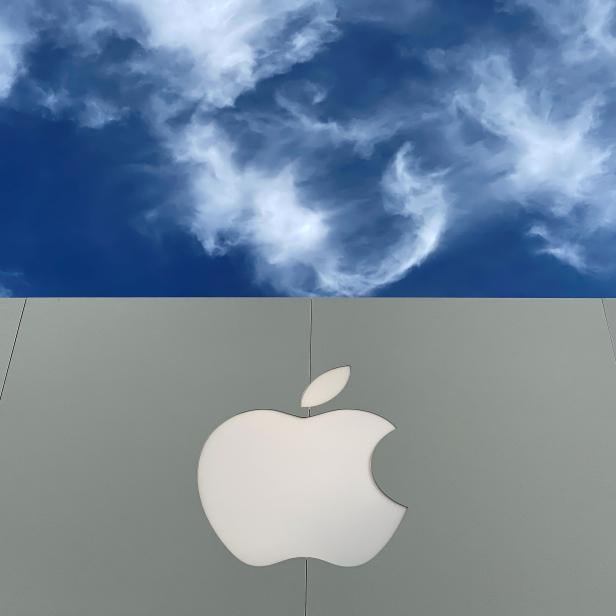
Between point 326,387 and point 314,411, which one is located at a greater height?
point 326,387

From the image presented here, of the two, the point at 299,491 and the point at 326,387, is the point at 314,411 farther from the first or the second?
the point at 299,491

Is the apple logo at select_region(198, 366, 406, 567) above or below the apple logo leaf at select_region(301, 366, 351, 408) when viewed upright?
below

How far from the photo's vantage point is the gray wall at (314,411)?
2.60 metres

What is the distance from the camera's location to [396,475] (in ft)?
9.00

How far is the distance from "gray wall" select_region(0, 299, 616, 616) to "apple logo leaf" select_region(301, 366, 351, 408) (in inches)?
1.4

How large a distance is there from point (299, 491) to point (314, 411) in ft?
1.21

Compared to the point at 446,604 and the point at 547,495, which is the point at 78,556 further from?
the point at 547,495

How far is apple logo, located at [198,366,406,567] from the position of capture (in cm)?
262

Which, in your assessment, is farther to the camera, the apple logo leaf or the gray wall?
the apple logo leaf

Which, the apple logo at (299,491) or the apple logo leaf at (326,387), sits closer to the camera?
the apple logo at (299,491)

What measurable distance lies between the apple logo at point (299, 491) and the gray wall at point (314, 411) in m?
0.06

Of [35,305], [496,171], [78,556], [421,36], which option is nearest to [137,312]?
[35,305]

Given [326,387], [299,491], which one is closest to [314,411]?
[326,387]

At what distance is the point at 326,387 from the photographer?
2.94 metres
